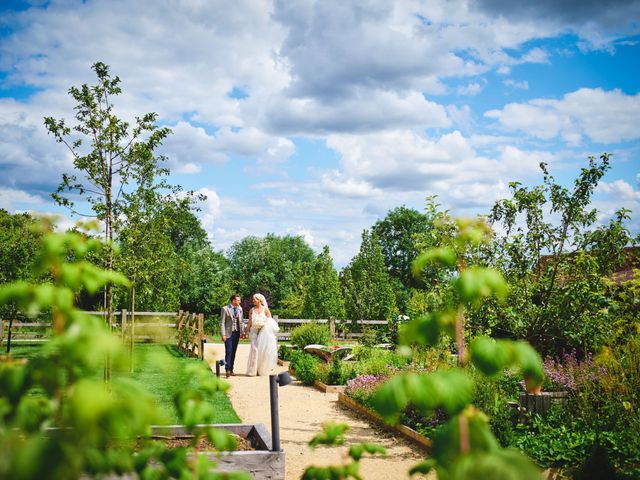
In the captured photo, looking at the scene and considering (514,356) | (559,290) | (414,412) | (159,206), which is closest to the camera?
(514,356)

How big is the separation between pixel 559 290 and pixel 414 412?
281cm

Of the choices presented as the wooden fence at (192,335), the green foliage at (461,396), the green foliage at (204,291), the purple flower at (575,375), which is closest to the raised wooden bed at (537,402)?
the purple flower at (575,375)

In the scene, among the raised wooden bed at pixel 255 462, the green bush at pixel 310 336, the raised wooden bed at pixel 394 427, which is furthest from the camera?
the green bush at pixel 310 336

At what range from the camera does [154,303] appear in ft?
81.1

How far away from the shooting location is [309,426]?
877 cm

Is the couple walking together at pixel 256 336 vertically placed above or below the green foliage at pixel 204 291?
below

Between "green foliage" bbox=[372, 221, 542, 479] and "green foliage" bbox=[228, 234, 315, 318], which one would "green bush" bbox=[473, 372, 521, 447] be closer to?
"green foliage" bbox=[372, 221, 542, 479]

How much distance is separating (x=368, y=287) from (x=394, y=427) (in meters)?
21.9

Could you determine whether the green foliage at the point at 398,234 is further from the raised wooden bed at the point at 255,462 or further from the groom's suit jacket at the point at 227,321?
the raised wooden bed at the point at 255,462

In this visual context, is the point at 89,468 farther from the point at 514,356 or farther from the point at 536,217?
the point at 536,217

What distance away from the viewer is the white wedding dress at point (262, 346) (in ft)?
45.2

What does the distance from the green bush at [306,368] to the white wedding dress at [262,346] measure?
2.24 ft

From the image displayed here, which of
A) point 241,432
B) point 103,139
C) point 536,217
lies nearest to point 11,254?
point 103,139

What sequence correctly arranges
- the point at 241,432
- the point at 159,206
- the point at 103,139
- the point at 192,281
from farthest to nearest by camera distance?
the point at 192,281 < the point at 159,206 < the point at 103,139 < the point at 241,432
